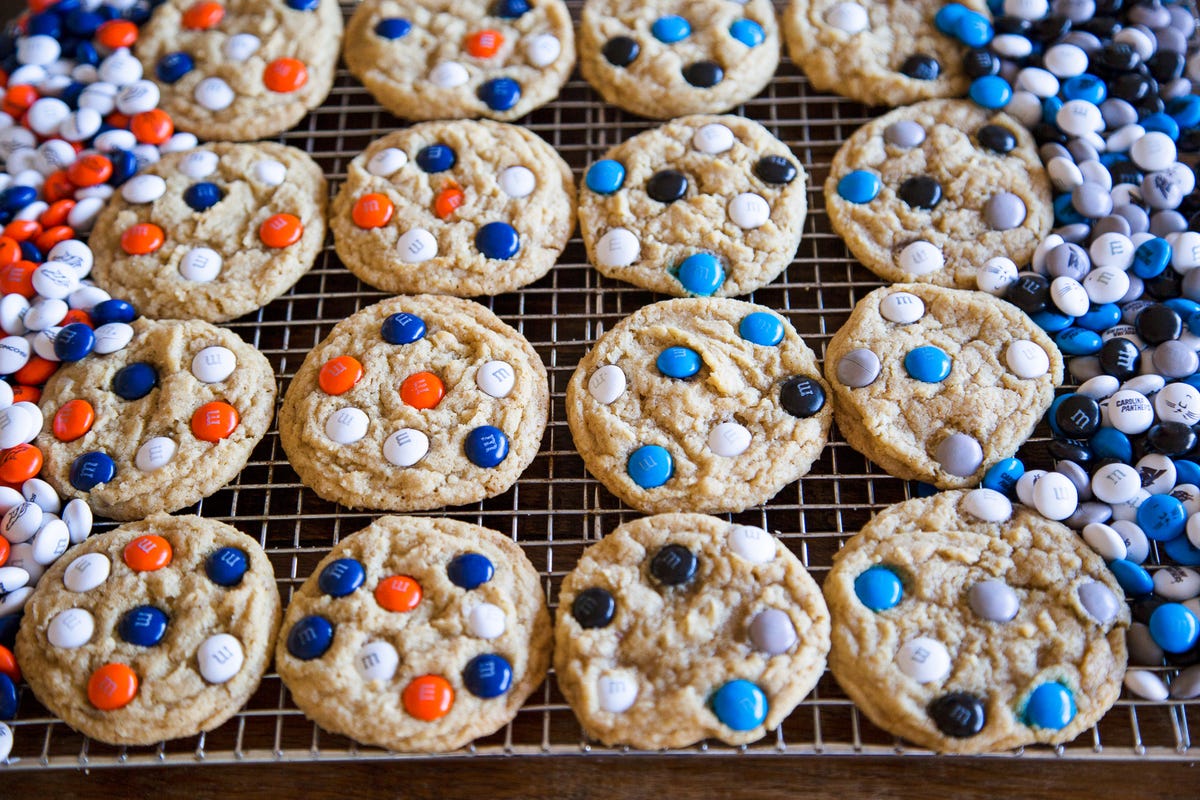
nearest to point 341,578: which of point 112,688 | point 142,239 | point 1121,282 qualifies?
point 112,688

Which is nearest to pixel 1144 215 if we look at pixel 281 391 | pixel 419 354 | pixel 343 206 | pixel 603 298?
pixel 603 298

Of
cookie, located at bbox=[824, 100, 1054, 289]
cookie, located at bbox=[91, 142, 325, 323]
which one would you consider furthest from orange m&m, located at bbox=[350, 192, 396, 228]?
cookie, located at bbox=[824, 100, 1054, 289]

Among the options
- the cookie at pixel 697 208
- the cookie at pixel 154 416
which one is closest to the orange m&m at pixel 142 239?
the cookie at pixel 154 416

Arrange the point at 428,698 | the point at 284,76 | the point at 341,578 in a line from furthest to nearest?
the point at 284,76, the point at 341,578, the point at 428,698

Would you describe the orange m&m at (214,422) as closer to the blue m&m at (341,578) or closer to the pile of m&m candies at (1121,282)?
the blue m&m at (341,578)

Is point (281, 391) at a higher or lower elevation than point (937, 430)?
lower

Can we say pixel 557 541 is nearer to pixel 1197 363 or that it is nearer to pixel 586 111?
pixel 586 111

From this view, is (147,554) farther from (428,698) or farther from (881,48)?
(881,48)
